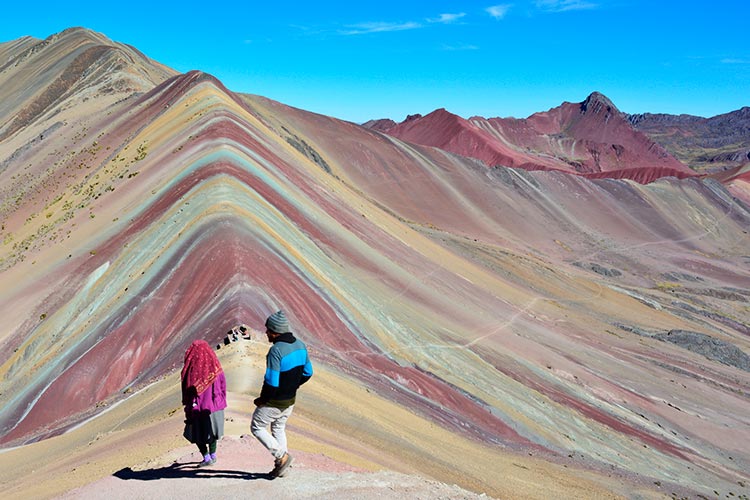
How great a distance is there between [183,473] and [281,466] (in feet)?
3.77

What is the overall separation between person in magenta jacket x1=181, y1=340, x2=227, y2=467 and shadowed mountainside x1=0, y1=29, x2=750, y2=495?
157 inches

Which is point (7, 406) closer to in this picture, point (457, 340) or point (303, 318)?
point (303, 318)

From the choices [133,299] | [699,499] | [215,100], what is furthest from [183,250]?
[215,100]

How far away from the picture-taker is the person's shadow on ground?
639 centimetres

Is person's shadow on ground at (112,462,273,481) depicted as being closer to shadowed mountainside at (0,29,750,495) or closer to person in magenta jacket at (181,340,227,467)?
person in magenta jacket at (181,340,227,467)

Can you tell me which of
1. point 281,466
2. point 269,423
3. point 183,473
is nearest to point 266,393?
point 269,423

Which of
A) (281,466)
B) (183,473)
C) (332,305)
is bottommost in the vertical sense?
(183,473)

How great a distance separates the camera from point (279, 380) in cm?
592

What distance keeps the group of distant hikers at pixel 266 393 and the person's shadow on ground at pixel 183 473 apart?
11 cm

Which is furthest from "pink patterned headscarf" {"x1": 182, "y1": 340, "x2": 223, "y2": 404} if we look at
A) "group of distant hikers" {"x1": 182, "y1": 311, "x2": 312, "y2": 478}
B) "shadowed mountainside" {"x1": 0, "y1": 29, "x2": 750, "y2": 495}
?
"shadowed mountainside" {"x1": 0, "y1": 29, "x2": 750, "y2": 495}

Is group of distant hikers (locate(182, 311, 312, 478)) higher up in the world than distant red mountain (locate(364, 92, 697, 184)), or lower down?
lower down

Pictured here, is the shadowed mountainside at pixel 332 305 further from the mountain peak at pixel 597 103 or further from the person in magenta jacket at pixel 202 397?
the mountain peak at pixel 597 103

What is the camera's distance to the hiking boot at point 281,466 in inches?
245

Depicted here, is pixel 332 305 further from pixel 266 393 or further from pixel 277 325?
pixel 277 325
